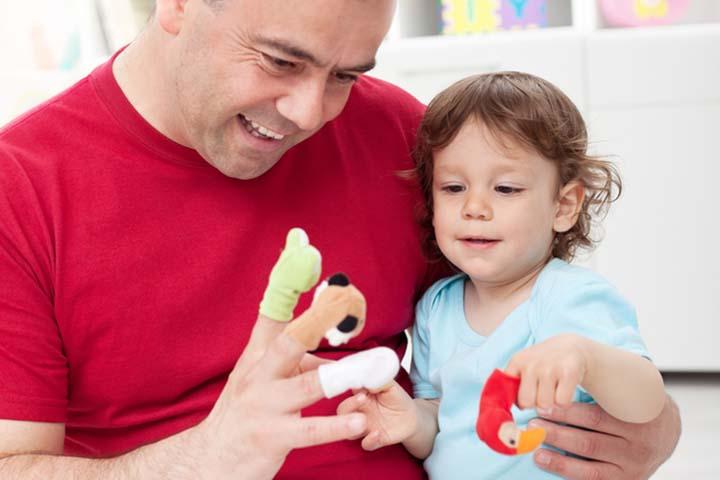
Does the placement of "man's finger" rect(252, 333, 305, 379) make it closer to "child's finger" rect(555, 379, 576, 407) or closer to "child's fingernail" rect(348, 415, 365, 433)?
"child's fingernail" rect(348, 415, 365, 433)

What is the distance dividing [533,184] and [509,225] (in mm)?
66

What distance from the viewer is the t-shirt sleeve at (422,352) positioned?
1.44 metres

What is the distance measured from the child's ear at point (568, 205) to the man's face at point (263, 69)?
0.34 meters

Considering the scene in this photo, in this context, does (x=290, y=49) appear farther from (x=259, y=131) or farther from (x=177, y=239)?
(x=177, y=239)

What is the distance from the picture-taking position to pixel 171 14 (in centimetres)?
128

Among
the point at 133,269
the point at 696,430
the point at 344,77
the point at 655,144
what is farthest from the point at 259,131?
the point at 655,144

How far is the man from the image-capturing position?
3.90 ft

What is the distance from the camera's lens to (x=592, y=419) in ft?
4.16

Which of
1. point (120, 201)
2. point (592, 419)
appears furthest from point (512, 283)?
point (120, 201)

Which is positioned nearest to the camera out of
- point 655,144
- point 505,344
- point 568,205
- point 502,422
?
point 502,422

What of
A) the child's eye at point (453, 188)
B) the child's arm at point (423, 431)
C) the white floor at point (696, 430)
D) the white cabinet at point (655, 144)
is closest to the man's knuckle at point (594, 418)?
the child's arm at point (423, 431)

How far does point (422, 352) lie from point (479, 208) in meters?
0.25

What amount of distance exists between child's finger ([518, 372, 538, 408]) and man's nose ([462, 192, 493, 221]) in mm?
351

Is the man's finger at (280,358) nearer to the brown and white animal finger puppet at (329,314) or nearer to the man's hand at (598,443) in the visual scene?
the brown and white animal finger puppet at (329,314)
